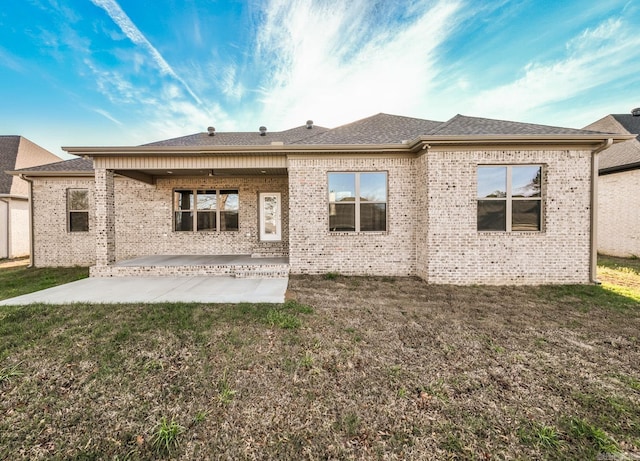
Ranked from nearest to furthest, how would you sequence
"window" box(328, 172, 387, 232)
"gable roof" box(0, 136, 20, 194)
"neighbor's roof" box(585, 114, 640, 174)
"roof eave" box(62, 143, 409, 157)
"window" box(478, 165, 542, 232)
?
"window" box(478, 165, 542, 232)
"roof eave" box(62, 143, 409, 157)
"window" box(328, 172, 387, 232)
"neighbor's roof" box(585, 114, 640, 174)
"gable roof" box(0, 136, 20, 194)

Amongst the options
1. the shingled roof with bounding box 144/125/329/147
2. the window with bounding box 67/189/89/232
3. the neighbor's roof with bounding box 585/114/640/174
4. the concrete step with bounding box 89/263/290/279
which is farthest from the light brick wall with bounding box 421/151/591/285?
the window with bounding box 67/189/89/232

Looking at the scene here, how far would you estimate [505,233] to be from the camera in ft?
21.3

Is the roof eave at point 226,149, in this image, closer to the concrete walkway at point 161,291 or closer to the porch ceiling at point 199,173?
the porch ceiling at point 199,173

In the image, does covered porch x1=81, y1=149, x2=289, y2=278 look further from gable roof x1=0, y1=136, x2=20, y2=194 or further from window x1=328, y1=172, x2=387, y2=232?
gable roof x1=0, y1=136, x2=20, y2=194

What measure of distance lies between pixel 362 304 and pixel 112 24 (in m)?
14.5

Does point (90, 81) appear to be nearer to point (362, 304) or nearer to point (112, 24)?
point (112, 24)

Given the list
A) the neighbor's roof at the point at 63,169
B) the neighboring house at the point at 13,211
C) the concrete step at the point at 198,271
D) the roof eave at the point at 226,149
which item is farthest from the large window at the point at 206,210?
the neighboring house at the point at 13,211

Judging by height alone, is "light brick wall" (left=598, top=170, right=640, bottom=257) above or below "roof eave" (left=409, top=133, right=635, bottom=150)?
below

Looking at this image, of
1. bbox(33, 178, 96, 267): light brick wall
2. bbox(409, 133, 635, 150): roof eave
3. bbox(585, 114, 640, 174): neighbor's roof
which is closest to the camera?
bbox(409, 133, 635, 150): roof eave

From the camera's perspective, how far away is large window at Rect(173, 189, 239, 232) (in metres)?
9.62

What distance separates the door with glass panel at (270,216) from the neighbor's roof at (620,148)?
1363cm

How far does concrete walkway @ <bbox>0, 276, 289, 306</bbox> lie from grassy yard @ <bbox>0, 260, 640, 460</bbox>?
0.46 m

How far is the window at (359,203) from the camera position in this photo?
24.0ft

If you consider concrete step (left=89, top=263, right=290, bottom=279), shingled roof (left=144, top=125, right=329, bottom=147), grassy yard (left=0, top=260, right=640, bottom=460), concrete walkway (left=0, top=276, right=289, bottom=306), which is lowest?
grassy yard (left=0, top=260, right=640, bottom=460)
